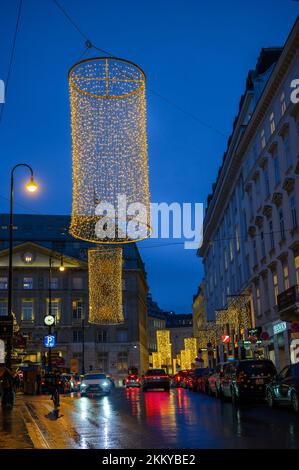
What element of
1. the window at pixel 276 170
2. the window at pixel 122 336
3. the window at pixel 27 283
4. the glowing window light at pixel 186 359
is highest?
the window at pixel 27 283

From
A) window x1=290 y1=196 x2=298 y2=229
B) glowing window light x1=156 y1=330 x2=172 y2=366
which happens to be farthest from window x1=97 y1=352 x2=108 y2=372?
window x1=290 y1=196 x2=298 y2=229

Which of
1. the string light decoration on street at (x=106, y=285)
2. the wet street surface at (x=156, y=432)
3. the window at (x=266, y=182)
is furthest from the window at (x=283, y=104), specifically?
the string light decoration on street at (x=106, y=285)

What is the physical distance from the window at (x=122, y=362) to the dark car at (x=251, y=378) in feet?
253

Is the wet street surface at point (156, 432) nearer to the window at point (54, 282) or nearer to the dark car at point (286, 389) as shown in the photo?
the dark car at point (286, 389)

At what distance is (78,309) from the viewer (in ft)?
337

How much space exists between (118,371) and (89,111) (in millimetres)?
87432

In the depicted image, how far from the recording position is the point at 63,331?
10119cm

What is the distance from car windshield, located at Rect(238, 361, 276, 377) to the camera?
25.7 meters

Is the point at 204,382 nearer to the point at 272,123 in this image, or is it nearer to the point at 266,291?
the point at 266,291

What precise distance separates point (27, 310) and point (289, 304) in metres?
75.1

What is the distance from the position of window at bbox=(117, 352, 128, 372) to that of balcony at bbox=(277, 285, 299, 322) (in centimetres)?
6980

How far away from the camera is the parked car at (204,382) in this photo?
124ft

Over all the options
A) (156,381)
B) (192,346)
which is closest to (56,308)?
(192,346)

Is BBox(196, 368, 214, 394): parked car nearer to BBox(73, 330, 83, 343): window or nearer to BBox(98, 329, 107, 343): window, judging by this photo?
BBox(73, 330, 83, 343): window
